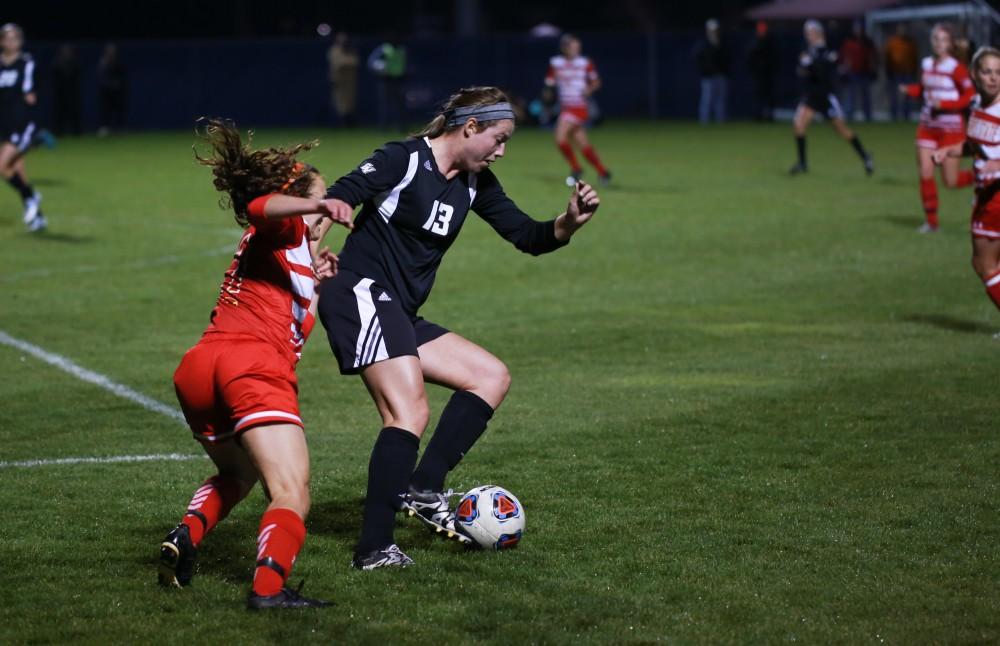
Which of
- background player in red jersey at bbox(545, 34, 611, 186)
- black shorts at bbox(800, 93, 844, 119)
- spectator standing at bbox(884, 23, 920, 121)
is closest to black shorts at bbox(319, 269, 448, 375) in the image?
background player in red jersey at bbox(545, 34, 611, 186)

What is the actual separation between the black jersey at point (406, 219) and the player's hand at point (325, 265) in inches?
14.2

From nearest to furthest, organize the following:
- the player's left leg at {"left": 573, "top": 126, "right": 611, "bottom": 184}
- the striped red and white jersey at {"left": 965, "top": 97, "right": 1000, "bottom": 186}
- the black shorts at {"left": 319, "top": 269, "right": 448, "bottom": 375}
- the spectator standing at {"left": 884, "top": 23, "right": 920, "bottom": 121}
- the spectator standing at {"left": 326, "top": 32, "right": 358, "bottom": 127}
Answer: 1. the black shorts at {"left": 319, "top": 269, "right": 448, "bottom": 375}
2. the striped red and white jersey at {"left": 965, "top": 97, "right": 1000, "bottom": 186}
3. the player's left leg at {"left": 573, "top": 126, "right": 611, "bottom": 184}
4. the spectator standing at {"left": 884, "top": 23, "right": 920, "bottom": 121}
5. the spectator standing at {"left": 326, "top": 32, "right": 358, "bottom": 127}

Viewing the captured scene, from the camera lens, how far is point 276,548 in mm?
5250

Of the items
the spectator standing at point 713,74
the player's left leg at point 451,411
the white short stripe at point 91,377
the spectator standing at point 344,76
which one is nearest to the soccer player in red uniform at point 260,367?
the player's left leg at point 451,411

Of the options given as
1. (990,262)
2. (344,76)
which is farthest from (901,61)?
(990,262)

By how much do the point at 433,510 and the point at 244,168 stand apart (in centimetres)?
177

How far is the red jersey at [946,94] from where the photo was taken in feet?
56.3

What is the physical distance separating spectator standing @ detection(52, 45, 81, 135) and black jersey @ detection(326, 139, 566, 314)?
33689mm

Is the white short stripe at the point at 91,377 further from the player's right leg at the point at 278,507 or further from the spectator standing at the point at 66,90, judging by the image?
the spectator standing at the point at 66,90

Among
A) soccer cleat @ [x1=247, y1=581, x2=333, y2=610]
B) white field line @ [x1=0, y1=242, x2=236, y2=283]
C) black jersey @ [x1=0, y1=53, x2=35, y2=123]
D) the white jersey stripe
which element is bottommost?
white field line @ [x1=0, y1=242, x2=236, y2=283]

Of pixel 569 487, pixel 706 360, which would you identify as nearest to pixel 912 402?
pixel 706 360

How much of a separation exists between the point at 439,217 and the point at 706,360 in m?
4.72

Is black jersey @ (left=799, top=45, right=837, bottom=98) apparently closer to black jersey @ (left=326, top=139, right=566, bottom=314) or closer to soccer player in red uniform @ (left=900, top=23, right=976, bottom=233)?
soccer player in red uniform @ (left=900, top=23, right=976, bottom=233)

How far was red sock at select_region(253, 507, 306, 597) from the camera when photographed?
17.2 ft
